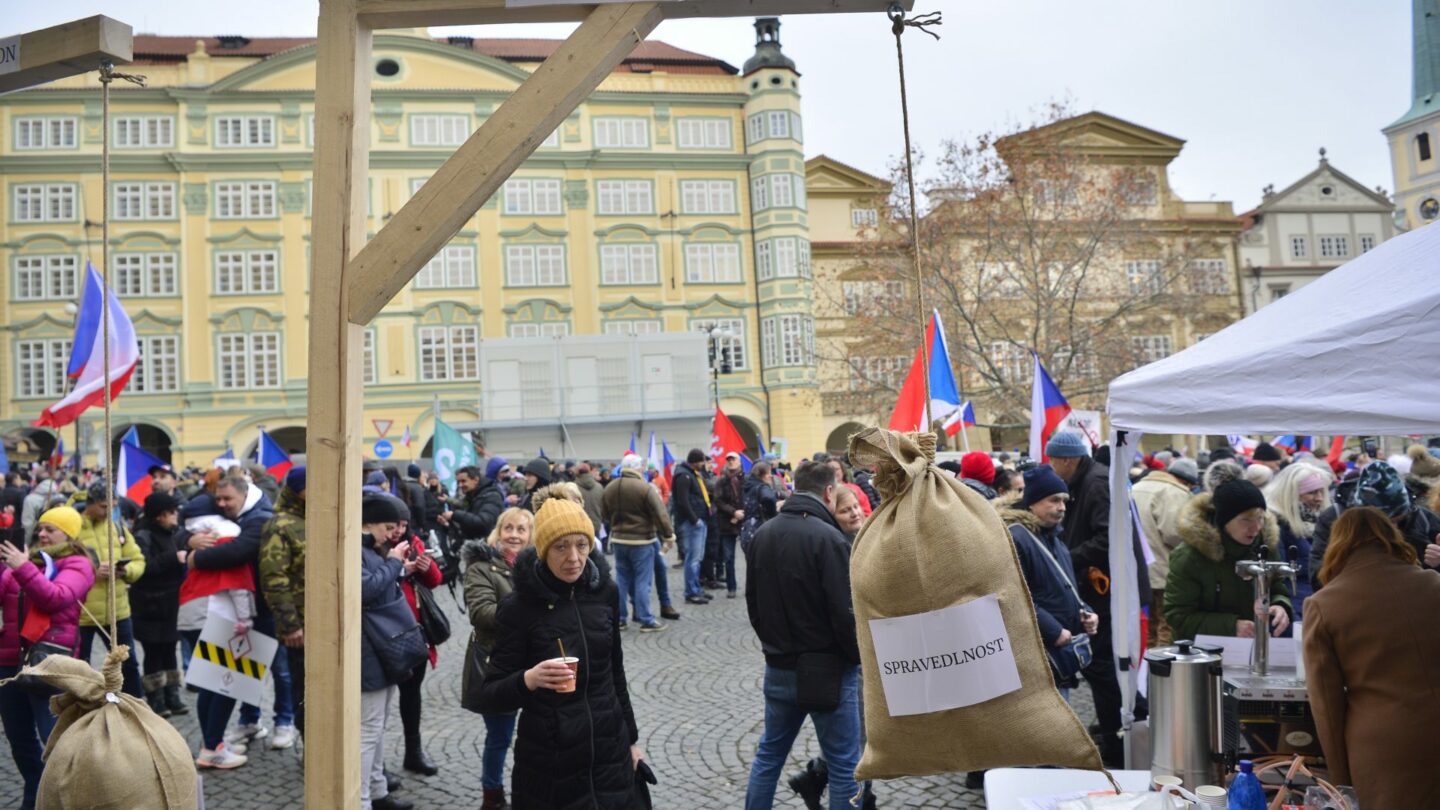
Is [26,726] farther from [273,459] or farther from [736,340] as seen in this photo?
[736,340]

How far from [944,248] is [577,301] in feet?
61.3

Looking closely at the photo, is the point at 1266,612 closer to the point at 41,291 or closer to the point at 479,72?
the point at 479,72

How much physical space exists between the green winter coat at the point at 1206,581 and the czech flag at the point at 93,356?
7379 millimetres

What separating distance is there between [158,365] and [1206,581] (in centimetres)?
3928

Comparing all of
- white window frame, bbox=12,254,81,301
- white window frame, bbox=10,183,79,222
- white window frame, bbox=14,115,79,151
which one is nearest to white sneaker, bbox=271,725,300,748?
white window frame, bbox=12,254,81,301

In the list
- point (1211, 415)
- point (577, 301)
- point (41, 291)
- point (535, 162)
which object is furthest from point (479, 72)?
point (1211, 415)

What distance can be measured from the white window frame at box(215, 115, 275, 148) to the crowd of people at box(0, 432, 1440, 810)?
34.1 m

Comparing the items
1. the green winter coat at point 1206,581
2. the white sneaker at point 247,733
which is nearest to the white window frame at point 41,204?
the white sneaker at point 247,733

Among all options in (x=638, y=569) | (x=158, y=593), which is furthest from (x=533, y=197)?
(x=158, y=593)

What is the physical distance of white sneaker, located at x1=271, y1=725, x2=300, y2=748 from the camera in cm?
646

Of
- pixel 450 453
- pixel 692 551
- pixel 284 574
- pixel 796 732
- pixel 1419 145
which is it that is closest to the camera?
pixel 796 732

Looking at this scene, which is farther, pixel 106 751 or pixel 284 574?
pixel 284 574

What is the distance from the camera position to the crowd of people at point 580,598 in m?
3.67

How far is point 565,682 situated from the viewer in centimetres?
350
